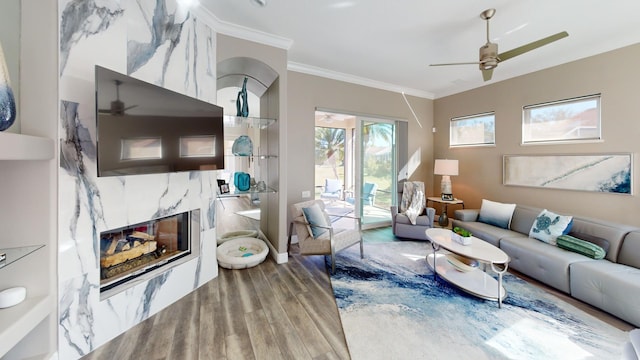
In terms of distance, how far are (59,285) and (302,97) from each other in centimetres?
349

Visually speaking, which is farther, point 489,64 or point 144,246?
point 489,64

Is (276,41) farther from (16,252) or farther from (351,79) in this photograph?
(16,252)

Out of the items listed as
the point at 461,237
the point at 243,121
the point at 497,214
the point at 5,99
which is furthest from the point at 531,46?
the point at 5,99

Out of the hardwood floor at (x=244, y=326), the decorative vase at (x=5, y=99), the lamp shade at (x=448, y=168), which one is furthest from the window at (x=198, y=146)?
the lamp shade at (x=448, y=168)

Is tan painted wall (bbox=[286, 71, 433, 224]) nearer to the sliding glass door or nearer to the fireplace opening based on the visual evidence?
the sliding glass door

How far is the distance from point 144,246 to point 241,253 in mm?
1231

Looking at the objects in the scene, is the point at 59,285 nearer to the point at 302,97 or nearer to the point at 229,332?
the point at 229,332

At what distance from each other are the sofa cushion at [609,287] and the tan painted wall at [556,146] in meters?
1.31

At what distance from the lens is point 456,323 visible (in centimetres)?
202

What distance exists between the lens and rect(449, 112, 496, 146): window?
4441mm

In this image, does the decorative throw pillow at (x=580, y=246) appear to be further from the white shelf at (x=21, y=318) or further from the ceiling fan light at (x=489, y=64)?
the white shelf at (x=21, y=318)

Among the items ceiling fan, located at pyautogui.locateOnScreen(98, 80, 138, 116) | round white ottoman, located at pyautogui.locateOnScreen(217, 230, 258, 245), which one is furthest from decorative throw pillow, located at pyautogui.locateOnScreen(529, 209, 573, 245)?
ceiling fan, located at pyautogui.locateOnScreen(98, 80, 138, 116)

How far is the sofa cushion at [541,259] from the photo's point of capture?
Result: 243cm

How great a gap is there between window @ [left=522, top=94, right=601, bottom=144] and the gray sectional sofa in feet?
4.21
